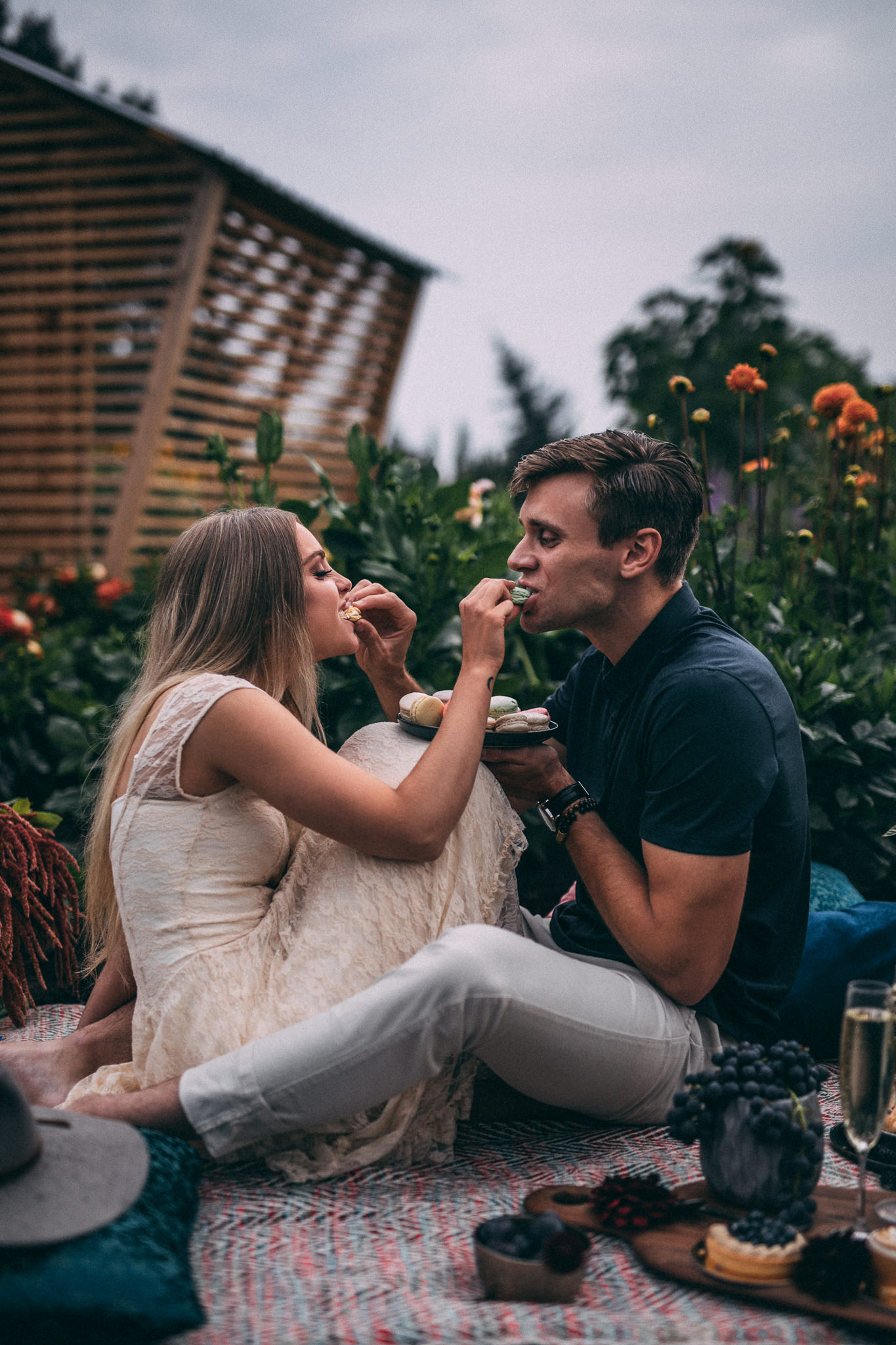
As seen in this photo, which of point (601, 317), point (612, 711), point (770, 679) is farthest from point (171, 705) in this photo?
point (601, 317)

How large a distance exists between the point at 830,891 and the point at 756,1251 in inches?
60.7

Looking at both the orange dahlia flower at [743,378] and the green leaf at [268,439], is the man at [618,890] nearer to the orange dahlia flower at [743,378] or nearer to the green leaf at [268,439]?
the orange dahlia flower at [743,378]

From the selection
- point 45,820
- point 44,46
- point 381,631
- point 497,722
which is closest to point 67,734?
point 45,820

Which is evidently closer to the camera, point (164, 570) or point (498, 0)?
point (164, 570)

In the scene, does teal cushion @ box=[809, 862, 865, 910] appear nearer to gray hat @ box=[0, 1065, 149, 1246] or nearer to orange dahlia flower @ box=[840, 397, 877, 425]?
orange dahlia flower @ box=[840, 397, 877, 425]

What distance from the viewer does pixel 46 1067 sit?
7.65ft

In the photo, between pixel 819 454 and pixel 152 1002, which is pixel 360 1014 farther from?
pixel 819 454

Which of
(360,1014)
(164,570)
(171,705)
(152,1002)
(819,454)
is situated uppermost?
(819,454)

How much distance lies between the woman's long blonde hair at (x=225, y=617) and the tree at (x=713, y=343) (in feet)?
12.2

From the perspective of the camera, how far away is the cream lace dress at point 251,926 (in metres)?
1.99

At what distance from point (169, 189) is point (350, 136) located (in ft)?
4.37

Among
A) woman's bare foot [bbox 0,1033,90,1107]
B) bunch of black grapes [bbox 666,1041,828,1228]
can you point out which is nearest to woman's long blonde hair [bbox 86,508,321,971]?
woman's bare foot [bbox 0,1033,90,1107]

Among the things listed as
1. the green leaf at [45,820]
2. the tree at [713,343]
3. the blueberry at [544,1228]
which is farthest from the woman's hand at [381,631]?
the tree at [713,343]

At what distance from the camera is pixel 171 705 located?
204cm
